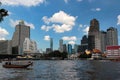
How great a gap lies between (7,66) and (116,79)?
7498 cm

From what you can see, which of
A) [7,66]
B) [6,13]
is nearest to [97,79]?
[6,13]

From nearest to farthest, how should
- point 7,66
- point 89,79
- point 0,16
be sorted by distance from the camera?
point 0,16
point 89,79
point 7,66

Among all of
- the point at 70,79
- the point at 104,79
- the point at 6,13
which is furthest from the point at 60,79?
the point at 6,13

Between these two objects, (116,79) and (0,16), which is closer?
(0,16)

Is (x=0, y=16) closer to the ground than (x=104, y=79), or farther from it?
farther from it

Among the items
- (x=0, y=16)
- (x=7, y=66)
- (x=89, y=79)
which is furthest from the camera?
(x=7, y=66)

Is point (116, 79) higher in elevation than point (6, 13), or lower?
lower

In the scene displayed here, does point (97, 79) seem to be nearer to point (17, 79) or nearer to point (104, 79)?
point (104, 79)

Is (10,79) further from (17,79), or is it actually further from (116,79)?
(116,79)

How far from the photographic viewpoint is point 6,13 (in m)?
30.0

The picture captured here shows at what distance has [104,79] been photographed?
62.3m

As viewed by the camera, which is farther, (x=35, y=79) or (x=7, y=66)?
(x=7, y=66)

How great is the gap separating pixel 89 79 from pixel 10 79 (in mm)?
19368

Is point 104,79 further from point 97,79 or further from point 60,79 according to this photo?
point 60,79
